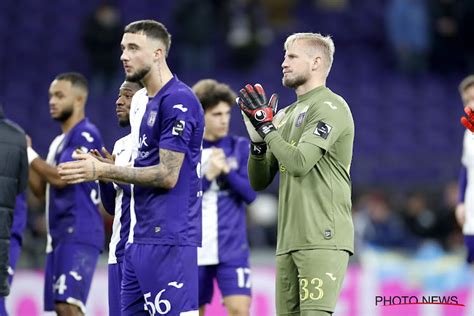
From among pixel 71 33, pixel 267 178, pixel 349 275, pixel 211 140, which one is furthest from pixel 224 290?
pixel 71 33

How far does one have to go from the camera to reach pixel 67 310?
8852 mm

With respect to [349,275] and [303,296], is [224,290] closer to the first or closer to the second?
[303,296]

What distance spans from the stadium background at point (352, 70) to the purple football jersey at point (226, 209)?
5.41 m

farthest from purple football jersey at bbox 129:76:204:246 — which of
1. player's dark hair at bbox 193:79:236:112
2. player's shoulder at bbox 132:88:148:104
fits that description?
player's dark hair at bbox 193:79:236:112

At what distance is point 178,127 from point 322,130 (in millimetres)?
930

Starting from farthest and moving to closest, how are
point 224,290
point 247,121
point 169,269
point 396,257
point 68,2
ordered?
point 68,2
point 396,257
point 224,290
point 247,121
point 169,269

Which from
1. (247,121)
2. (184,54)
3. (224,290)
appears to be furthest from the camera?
(184,54)

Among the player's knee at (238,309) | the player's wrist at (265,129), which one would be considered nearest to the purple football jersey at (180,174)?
the player's wrist at (265,129)

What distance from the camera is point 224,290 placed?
354 inches

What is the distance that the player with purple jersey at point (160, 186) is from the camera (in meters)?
6.40

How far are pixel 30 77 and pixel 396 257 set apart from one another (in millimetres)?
8345

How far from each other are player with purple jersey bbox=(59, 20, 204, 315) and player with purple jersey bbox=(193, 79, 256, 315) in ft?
7.35

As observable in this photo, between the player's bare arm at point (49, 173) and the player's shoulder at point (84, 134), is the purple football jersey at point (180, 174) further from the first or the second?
the player's shoulder at point (84, 134)

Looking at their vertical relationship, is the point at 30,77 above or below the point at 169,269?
above
